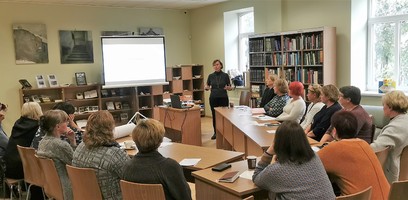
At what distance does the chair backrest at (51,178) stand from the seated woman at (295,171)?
1962 millimetres

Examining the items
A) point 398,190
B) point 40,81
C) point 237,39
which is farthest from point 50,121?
point 237,39

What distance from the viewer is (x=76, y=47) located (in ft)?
28.9

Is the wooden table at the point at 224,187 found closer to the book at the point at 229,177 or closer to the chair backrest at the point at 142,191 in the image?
the book at the point at 229,177

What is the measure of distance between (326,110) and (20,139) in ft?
11.2

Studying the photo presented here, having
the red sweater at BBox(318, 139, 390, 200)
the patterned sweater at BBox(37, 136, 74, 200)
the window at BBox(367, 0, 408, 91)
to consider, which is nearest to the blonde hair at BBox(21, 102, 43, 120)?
the patterned sweater at BBox(37, 136, 74, 200)

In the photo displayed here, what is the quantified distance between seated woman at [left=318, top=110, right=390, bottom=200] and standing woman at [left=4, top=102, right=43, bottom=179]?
3.12m

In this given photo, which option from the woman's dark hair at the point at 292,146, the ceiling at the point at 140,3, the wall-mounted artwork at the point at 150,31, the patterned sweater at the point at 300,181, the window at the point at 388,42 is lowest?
the patterned sweater at the point at 300,181

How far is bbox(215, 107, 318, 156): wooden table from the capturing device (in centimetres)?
394

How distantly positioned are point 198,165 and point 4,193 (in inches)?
104

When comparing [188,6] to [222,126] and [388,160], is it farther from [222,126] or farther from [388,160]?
[388,160]

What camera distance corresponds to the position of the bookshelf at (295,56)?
6.94 m

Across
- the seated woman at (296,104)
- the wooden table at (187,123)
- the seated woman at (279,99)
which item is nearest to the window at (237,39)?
the wooden table at (187,123)

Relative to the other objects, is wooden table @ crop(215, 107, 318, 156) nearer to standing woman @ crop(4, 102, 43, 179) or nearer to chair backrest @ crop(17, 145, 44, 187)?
chair backrest @ crop(17, 145, 44, 187)

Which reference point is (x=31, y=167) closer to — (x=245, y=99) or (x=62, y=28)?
(x=245, y=99)
